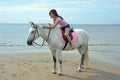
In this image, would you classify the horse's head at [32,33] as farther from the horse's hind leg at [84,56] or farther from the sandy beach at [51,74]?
the horse's hind leg at [84,56]

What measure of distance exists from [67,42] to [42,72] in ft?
4.68

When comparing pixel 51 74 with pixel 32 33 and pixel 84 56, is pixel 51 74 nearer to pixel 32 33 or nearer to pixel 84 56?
pixel 32 33

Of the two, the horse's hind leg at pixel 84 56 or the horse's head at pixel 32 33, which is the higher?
the horse's head at pixel 32 33

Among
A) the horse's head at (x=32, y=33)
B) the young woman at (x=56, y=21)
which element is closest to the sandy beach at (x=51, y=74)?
the horse's head at (x=32, y=33)

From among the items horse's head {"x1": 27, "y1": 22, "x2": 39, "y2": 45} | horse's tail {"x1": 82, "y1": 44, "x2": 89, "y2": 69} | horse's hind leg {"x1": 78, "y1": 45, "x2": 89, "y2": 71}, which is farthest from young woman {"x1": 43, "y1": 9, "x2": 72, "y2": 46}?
horse's tail {"x1": 82, "y1": 44, "x2": 89, "y2": 69}

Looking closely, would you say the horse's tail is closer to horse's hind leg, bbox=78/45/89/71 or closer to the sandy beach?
horse's hind leg, bbox=78/45/89/71

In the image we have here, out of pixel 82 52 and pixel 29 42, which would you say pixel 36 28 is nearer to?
pixel 29 42

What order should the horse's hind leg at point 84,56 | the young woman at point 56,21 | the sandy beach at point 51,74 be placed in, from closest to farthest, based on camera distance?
1. the sandy beach at point 51,74
2. the young woman at point 56,21
3. the horse's hind leg at point 84,56

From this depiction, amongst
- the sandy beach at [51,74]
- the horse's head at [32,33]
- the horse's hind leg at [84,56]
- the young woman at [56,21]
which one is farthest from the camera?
the horse's hind leg at [84,56]

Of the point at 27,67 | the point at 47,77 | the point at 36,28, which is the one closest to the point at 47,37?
the point at 36,28

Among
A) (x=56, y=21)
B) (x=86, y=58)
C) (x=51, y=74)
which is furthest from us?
(x=86, y=58)

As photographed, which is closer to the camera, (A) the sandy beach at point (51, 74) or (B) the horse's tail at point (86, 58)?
(A) the sandy beach at point (51, 74)

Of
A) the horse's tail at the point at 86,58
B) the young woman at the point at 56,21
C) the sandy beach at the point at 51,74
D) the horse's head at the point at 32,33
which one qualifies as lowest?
the sandy beach at the point at 51,74

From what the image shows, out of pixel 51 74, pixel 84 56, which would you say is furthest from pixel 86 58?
pixel 51 74
